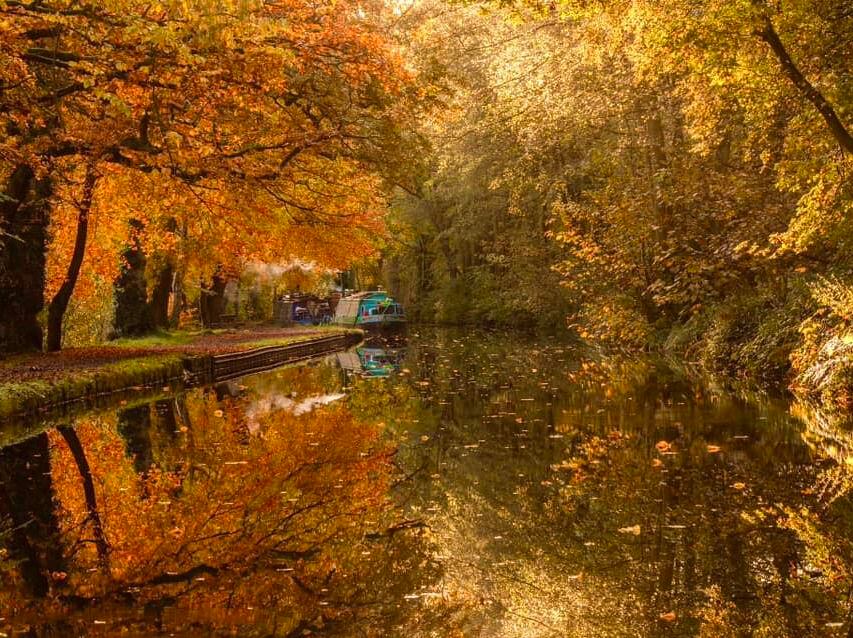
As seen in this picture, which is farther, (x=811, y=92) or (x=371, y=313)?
(x=371, y=313)

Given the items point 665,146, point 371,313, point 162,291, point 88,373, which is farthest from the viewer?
point 371,313

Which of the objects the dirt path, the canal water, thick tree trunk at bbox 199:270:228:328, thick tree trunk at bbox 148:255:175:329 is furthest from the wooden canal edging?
the canal water

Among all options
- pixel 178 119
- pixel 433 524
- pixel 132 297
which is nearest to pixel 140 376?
pixel 178 119

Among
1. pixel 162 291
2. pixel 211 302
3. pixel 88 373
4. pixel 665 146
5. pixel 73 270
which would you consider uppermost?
pixel 665 146

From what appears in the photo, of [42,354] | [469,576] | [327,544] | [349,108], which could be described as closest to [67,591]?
[327,544]

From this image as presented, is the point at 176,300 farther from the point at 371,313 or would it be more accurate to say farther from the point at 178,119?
the point at 178,119

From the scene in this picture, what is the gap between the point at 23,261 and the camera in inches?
717

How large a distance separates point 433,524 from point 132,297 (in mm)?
21988

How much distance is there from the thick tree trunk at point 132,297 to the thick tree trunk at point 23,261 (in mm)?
6221

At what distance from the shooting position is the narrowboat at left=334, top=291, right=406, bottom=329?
45.6 m

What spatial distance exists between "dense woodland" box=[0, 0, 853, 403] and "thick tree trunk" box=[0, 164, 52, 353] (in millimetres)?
48

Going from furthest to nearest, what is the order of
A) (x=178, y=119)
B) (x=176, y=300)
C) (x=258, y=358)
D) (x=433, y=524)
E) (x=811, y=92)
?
(x=176, y=300)
(x=258, y=358)
(x=178, y=119)
(x=811, y=92)
(x=433, y=524)

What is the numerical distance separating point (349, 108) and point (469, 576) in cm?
1140

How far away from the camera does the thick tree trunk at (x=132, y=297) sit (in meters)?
25.2
